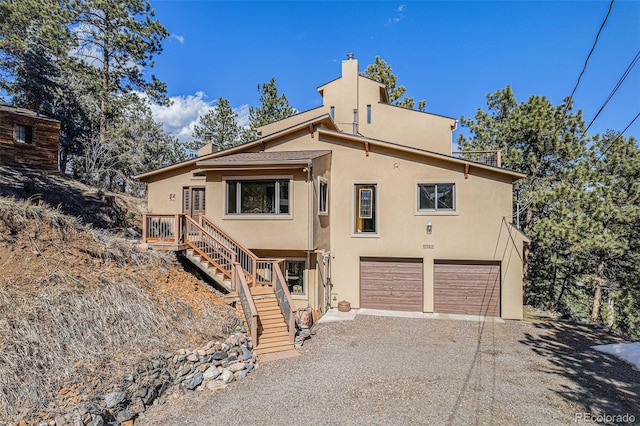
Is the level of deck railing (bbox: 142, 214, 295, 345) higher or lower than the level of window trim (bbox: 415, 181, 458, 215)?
lower

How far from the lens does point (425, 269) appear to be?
12.2 m

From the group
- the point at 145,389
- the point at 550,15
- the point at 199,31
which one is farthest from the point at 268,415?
the point at 199,31

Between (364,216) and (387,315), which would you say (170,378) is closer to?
(387,315)

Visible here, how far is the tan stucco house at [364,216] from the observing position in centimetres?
1123

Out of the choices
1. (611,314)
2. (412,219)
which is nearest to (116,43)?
(412,219)

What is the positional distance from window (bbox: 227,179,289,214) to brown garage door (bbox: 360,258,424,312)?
4117 millimetres

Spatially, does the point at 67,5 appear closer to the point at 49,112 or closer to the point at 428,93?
the point at 49,112

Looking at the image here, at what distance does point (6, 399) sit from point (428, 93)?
28.9 metres

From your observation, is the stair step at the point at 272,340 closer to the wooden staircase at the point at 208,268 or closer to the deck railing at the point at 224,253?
the deck railing at the point at 224,253

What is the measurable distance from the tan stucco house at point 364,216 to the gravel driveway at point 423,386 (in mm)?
2682

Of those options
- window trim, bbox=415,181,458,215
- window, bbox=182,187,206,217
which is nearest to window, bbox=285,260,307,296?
window, bbox=182,187,206,217

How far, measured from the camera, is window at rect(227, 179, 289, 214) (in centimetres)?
1123

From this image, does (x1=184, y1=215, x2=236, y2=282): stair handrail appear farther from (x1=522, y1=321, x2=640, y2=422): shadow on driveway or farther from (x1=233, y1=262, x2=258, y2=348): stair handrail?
(x1=522, y1=321, x2=640, y2=422): shadow on driveway

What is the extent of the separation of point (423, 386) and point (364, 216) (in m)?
7.10
